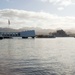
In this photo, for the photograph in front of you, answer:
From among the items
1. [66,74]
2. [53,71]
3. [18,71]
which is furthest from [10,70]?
[66,74]

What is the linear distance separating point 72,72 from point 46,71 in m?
3.55

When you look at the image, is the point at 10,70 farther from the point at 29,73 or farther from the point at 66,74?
the point at 66,74

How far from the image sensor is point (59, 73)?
32.8m

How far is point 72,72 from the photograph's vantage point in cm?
3350

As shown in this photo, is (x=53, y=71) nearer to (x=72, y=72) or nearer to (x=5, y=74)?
(x=72, y=72)

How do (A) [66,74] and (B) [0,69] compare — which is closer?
(A) [66,74]

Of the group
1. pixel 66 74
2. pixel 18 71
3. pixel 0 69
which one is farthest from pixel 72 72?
pixel 0 69

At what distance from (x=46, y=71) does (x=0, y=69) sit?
21.7 feet

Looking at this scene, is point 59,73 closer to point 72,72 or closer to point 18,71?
point 72,72

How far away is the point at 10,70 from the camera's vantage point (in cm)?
3528

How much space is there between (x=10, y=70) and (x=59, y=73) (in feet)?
23.0

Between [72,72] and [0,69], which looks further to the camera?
[0,69]

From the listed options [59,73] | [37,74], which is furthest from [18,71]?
[59,73]

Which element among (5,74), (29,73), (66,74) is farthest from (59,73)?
(5,74)
